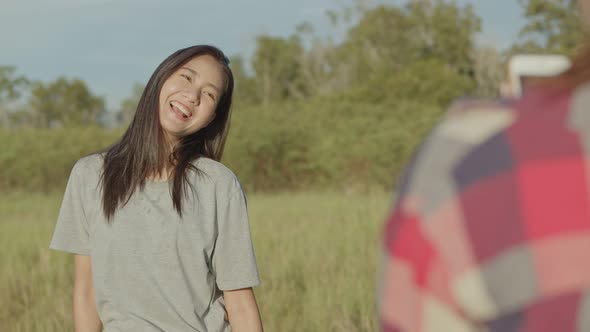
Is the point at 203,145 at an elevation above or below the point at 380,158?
above

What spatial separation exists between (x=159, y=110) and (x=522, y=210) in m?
1.44

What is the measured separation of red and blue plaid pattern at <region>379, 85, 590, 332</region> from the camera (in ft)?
1.59

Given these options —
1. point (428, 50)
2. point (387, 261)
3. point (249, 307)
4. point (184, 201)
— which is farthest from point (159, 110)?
point (428, 50)

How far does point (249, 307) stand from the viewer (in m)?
1.74

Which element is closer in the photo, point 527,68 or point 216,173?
point 527,68

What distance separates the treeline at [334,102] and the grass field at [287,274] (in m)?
4.26

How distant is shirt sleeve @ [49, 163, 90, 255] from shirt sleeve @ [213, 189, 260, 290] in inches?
10.3

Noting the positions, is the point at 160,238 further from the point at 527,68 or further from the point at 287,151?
the point at 287,151

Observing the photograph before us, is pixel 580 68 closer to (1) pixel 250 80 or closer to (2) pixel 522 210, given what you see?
(2) pixel 522 210

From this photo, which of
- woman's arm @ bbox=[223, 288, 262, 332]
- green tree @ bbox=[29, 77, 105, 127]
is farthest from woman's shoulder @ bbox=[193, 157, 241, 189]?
green tree @ bbox=[29, 77, 105, 127]

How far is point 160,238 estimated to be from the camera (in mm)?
1677

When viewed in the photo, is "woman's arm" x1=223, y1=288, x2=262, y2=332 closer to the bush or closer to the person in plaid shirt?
the person in plaid shirt

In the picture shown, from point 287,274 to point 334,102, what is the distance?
609 inches

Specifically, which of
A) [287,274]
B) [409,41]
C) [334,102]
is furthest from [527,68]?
[409,41]
